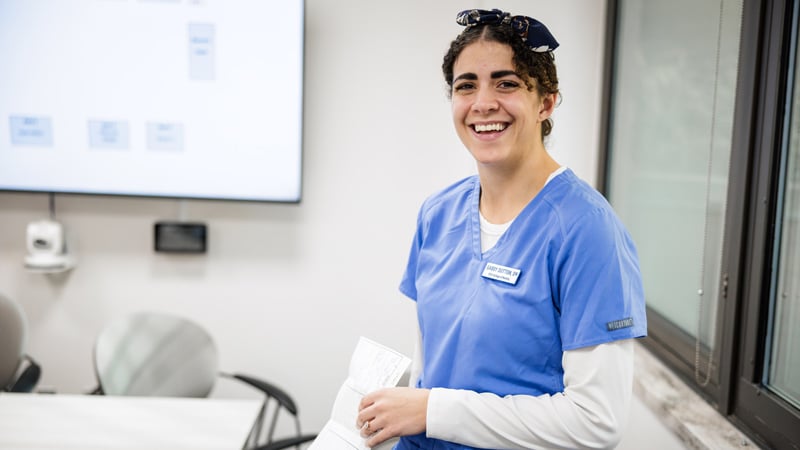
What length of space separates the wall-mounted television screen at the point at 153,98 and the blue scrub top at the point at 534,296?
1.42 metres

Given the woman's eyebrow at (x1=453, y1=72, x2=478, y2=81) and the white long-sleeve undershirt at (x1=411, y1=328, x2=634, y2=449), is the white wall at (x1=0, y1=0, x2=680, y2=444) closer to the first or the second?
the woman's eyebrow at (x1=453, y1=72, x2=478, y2=81)

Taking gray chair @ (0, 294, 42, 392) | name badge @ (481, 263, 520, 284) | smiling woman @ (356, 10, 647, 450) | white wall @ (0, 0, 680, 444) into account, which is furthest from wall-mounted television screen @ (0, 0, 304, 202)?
name badge @ (481, 263, 520, 284)

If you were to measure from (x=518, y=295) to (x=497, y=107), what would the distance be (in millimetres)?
352

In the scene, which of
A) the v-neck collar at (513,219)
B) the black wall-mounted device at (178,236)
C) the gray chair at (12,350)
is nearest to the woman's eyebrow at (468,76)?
the v-neck collar at (513,219)

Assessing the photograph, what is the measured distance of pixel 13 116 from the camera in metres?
2.51

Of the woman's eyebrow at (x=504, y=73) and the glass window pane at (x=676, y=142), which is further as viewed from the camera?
the glass window pane at (x=676, y=142)

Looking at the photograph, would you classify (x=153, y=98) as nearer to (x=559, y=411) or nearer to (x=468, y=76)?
(x=468, y=76)

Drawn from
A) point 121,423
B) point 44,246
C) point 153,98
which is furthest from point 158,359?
point 153,98

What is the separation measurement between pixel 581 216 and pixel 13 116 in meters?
2.35

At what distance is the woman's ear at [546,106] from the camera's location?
125cm

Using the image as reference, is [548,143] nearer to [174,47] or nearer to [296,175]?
[296,175]

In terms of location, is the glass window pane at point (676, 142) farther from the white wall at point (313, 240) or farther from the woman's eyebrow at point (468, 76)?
the woman's eyebrow at point (468, 76)

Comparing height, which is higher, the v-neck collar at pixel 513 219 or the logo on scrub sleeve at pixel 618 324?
the v-neck collar at pixel 513 219

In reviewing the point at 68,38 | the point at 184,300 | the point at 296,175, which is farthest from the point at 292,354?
the point at 68,38
